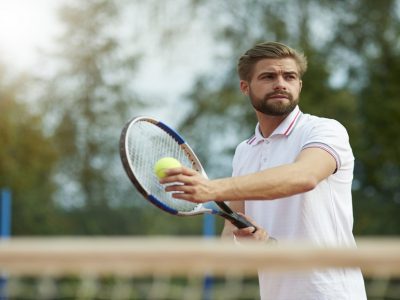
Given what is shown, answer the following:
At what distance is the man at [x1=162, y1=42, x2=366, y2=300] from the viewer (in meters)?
2.71

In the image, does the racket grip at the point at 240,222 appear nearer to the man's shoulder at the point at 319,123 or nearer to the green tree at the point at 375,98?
the man's shoulder at the point at 319,123

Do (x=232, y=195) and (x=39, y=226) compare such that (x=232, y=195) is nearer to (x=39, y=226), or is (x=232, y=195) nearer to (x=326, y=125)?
(x=326, y=125)

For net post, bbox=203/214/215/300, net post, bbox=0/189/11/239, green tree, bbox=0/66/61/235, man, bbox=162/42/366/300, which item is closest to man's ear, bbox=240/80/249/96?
man, bbox=162/42/366/300

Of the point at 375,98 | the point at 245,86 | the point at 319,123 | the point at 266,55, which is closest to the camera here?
the point at 319,123

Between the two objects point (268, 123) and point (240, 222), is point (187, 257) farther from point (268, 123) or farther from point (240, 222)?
point (268, 123)

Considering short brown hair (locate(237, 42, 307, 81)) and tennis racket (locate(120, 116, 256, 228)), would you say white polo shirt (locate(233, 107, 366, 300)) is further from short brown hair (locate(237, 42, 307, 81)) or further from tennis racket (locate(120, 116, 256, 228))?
short brown hair (locate(237, 42, 307, 81))

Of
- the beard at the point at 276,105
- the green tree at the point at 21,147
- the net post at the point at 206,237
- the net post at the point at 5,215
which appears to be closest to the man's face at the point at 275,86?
the beard at the point at 276,105

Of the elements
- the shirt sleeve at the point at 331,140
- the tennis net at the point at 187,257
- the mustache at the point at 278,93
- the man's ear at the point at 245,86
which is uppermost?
the man's ear at the point at 245,86

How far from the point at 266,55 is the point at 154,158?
0.58 metres

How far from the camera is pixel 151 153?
3.34 meters

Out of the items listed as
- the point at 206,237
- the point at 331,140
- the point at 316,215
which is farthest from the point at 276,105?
the point at 206,237

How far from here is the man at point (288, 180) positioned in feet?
8.88

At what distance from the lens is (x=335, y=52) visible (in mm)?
16656

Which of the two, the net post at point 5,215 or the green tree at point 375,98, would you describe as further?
the green tree at point 375,98
